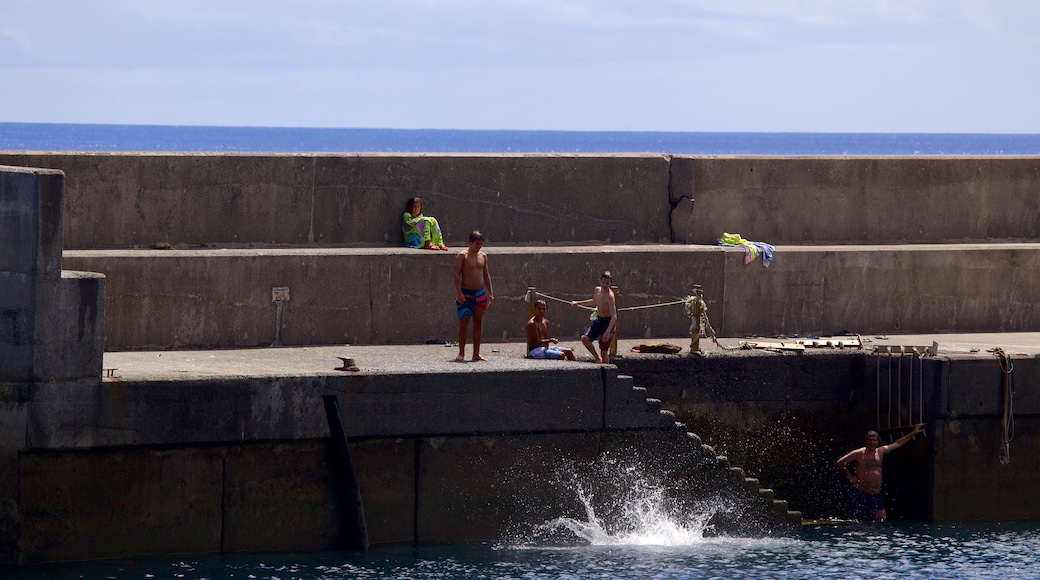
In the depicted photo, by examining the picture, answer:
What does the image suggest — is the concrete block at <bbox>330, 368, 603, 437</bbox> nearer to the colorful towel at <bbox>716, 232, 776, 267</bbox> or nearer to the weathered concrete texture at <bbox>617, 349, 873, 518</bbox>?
the weathered concrete texture at <bbox>617, 349, 873, 518</bbox>

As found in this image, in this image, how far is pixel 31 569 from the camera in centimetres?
1223

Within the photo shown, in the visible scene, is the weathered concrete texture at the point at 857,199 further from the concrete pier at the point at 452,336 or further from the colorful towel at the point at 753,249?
the colorful towel at the point at 753,249

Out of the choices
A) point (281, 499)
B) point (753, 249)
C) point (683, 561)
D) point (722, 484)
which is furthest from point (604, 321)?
point (281, 499)

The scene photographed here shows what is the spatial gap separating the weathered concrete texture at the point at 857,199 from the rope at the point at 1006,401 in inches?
123

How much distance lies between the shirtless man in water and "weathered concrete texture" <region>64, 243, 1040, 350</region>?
6.59 ft

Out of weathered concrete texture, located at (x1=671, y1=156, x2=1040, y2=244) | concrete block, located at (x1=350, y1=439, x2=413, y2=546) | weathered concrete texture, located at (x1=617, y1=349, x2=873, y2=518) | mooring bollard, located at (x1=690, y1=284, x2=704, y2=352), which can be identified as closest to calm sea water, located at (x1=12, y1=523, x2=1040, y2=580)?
concrete block, located at (x1=350, y1=439, x2=413, y2=546)

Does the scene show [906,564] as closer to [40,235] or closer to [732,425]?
[732,425]

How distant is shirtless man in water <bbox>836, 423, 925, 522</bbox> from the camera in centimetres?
1530

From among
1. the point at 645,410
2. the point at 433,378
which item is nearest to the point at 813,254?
the point at 645,410

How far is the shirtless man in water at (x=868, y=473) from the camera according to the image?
1530cm

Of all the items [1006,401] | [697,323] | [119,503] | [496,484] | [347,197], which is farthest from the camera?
[347,197]

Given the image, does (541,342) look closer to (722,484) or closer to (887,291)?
(722,484)

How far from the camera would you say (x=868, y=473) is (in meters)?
15.3

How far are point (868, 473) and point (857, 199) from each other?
3.94 m
